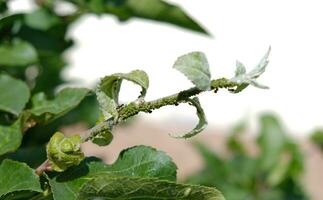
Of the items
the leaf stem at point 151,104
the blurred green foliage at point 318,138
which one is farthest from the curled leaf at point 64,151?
the blurred green foliage at point 318,138

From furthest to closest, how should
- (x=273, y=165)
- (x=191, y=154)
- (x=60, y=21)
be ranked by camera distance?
(x=191, y=154), (x=273, y=165), (x=60, y=21)

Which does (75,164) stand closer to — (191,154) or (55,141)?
(55,141)

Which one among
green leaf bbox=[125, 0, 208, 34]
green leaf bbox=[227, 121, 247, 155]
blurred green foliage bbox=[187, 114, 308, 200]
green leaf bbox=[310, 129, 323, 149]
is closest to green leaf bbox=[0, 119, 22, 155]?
green leaf bbox=[125, 0, 208, 34]

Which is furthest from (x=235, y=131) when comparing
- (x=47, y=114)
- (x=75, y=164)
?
(x=75, y=164)

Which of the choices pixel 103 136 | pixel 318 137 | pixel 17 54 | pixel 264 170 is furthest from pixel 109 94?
pixel 318 137

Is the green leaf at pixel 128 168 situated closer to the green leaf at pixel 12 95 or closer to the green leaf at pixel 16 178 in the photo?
the green leaf at pixel 16 178

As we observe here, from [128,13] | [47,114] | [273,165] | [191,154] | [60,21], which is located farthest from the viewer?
[191,154]

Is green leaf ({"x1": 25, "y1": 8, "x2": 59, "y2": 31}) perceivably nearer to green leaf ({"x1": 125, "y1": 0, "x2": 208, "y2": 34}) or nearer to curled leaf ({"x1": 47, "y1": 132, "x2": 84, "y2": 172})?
green leaf ({"x1": 125, "y1": 0, "x2": 208, "y2": 34})
